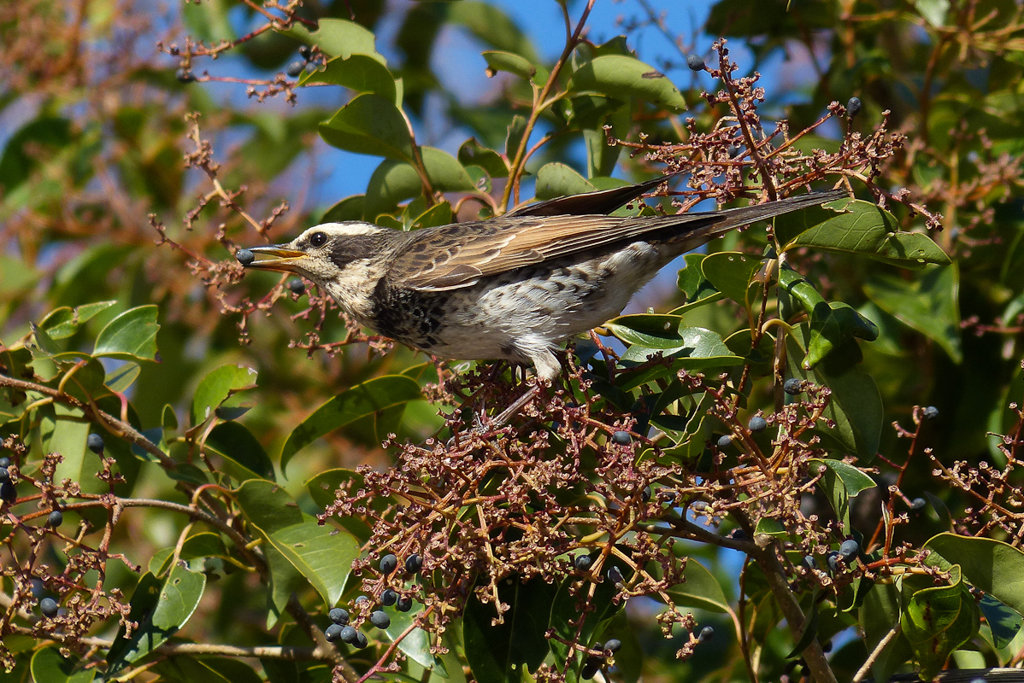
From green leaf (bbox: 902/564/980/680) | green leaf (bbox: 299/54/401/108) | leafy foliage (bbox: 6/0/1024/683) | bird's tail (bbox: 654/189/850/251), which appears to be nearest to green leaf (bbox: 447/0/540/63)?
leafy foliage (bbox: 6/0/1024/683)

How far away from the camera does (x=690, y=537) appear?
2760 mm

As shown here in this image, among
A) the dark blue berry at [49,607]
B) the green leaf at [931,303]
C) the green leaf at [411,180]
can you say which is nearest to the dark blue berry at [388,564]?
the dark blue berry at [49,607]

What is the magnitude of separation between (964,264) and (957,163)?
1.55 ft

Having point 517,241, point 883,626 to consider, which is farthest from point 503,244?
point 883,626

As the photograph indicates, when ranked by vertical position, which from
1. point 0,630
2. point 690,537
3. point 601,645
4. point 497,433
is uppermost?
point 497,433

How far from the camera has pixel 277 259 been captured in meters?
4.34

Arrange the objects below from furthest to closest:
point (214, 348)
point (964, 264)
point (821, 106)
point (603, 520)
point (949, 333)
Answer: point (214, 348) < point (821, 106) < point (964, 264) < point (949, 333) < point (603, 520)

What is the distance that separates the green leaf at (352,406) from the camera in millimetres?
3596

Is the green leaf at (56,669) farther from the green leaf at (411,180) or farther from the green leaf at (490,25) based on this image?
the green leaf at (490,25)

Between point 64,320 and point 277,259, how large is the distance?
3.18 feet

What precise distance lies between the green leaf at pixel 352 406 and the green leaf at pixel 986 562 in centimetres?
185

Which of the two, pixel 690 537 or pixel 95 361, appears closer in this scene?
pixel 690 537

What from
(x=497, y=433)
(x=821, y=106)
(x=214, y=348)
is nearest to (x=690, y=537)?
(x=497, y=433)

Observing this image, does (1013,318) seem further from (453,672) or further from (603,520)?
(453,672)
